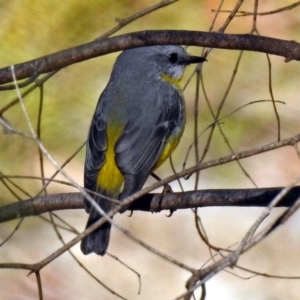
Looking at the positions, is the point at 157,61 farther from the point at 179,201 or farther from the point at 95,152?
the point at 179,201

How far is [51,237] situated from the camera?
5430mm

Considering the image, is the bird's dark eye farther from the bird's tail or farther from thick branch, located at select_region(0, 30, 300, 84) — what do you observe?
thick branch, located at select_region(0, 30, 300, 84)

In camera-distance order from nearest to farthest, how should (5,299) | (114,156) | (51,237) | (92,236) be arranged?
1. (92,236)
2. (114,156)
3. (5,299)
4. (51,237)

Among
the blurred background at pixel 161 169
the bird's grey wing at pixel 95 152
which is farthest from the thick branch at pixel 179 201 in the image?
the blurred background at pixel 161 169

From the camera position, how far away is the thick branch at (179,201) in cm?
263

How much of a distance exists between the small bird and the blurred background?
4.32 feet

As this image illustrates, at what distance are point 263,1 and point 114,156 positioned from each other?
287 centimetres

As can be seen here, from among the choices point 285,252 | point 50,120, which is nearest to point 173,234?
point 285,252

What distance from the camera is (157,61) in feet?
13.6

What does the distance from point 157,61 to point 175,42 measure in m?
1.50

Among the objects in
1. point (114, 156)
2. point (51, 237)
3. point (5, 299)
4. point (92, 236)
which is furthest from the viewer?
point (51, 237)

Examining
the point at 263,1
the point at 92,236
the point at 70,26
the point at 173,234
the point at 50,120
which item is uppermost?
the point at 263,1

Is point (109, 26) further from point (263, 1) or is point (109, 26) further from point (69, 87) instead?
point (263, 1)

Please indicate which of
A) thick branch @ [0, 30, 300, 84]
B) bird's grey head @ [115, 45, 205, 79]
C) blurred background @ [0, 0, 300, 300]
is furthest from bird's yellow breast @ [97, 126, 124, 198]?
blurred background @ [0, 0, 300, 300]
